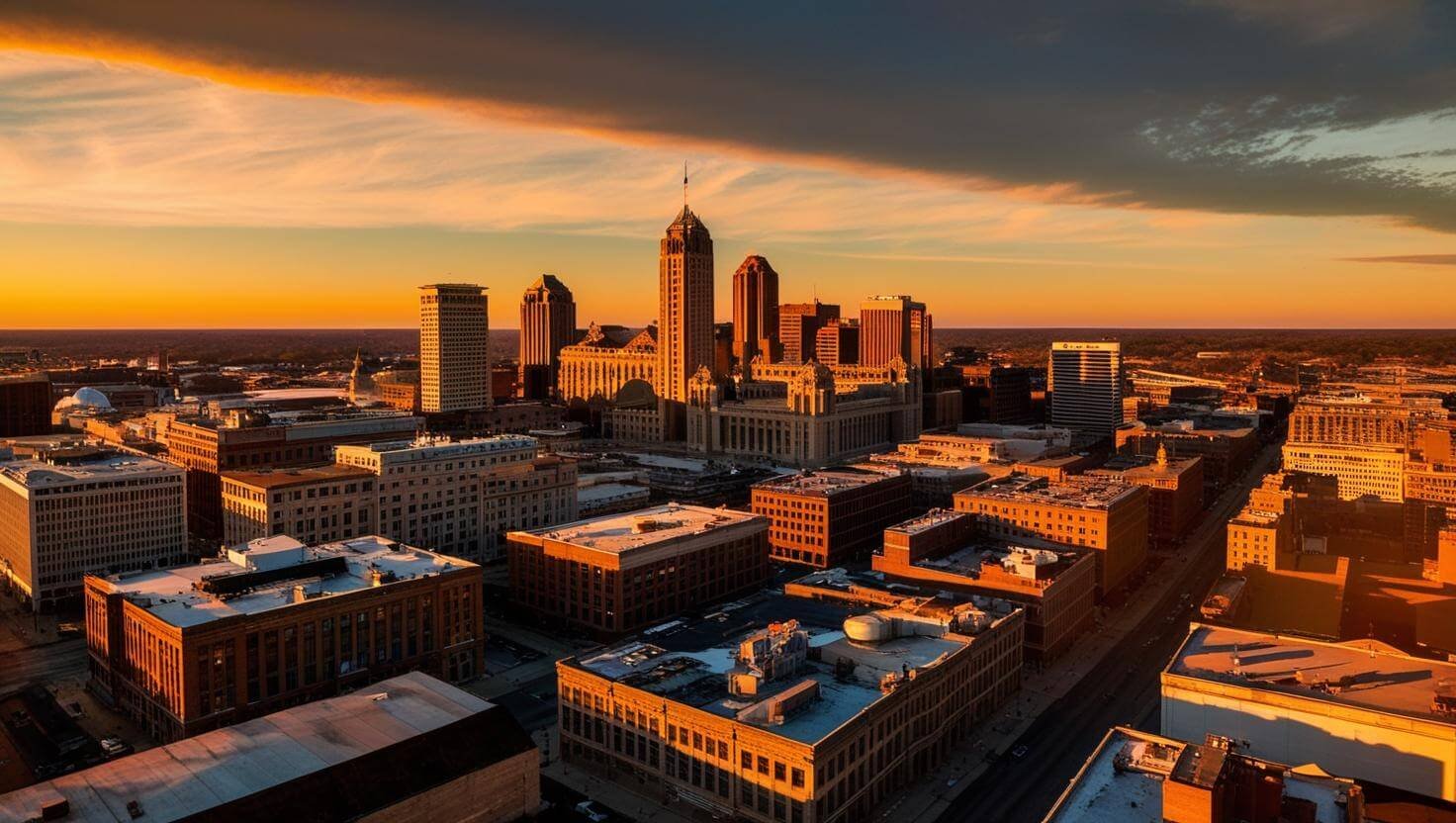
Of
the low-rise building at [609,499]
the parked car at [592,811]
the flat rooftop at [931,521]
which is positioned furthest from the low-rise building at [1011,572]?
the low-rise building at [609,499]

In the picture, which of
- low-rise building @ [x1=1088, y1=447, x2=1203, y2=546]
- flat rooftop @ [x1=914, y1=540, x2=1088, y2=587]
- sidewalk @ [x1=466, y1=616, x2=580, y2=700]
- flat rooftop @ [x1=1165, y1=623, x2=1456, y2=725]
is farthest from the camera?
low-rise building @ [x1=1088, y1=447, x2=1203, y2=546]

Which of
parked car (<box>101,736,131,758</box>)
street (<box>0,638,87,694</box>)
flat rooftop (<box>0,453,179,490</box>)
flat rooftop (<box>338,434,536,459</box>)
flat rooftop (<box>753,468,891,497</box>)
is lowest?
parked car (<box>101,736,131,758</box>)

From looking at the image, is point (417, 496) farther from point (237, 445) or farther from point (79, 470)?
point (79, 470)

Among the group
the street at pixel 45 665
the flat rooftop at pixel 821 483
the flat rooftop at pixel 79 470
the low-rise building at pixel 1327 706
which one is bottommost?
the street at pixel 45 665

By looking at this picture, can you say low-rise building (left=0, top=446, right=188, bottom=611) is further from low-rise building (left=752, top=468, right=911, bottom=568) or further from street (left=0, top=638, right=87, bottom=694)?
low-rise building (left=752, top=468, right=911, bottom=568)

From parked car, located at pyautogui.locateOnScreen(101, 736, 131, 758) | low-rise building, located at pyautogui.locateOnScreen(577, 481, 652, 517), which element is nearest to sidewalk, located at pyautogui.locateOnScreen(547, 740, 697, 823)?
parked car, located at pyautogui.locateOnScreen(101, 736, 131, 758)

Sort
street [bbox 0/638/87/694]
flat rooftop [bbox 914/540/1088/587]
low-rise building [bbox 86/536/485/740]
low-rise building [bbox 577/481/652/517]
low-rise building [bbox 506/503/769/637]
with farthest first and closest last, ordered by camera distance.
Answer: low-rise building [bbox 577/481/652/517] < low-rise building [bbox 506/503/769/637] < flat rooftop [bbox 914/540/1088/587] < street [bbox 0/638/87/694] < low-rise building [bbox 86/536/485/740]

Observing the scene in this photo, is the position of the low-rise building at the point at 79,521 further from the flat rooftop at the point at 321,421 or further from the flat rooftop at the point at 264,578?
the flat rooftop at the point at 264,578

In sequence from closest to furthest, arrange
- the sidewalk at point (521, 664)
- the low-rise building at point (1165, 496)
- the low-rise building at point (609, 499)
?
the sidewalk at point (521, 664) < the low-rise building at point (1165, 496) < the low-rise building at point (609, 499)
